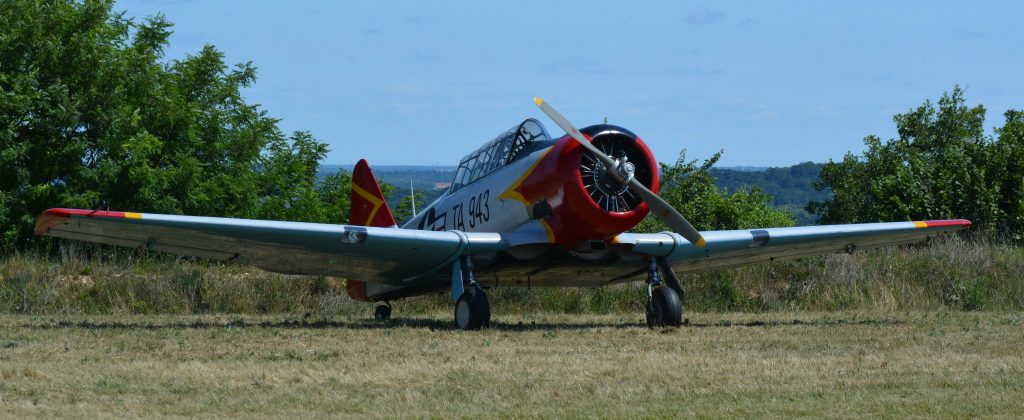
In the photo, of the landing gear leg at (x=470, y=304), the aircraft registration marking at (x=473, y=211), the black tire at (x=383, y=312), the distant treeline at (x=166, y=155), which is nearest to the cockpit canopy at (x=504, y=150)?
the aircraft registration marking at (x=473, y=211)

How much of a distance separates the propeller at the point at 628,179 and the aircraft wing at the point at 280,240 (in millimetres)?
1622

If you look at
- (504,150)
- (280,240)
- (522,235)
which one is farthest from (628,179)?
(280,240)

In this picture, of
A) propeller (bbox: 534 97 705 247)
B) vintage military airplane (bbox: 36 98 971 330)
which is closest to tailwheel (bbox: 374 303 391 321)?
vintage military airplane (bbox: 36 98 971 330)

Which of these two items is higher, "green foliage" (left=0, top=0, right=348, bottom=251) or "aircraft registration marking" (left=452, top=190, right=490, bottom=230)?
"green foliage" (left=0, top=0, right=348, bottom=251)

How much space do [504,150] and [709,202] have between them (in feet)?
70.3

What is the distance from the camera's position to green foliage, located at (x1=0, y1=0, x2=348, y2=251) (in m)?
31.6

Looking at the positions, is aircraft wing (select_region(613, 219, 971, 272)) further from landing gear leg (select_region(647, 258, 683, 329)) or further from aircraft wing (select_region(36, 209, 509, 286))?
aircraft wing (select_region(36, 209, 509, 286))

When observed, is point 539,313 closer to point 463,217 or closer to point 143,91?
point 463,217

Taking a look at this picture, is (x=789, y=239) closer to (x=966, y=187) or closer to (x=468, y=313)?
(x=468, y=313)

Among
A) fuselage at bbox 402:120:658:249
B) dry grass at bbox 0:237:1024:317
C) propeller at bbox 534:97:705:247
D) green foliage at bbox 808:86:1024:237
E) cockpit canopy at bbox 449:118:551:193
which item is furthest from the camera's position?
green foliage at bbox 808:86:1024:237

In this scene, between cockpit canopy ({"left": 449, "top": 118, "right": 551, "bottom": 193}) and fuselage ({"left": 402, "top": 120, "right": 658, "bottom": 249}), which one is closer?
fuselage ({"left": 402, "top": 120, "right": 658, "bottom": 249})

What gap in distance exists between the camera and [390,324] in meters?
14.6

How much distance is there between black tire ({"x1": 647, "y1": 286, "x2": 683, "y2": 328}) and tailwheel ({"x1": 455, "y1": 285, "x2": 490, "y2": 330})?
1940mm

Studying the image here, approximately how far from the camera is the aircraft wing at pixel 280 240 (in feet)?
39.8
